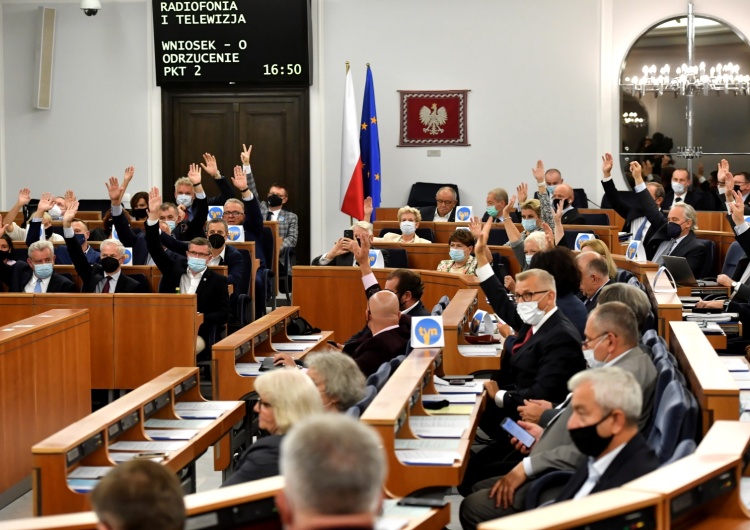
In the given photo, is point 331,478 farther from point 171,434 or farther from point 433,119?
point 433,119

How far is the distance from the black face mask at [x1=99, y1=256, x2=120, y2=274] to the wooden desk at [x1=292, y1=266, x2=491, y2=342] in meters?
1.60

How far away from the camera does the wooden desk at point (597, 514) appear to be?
300 centimetres

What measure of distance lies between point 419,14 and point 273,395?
11.0 meters

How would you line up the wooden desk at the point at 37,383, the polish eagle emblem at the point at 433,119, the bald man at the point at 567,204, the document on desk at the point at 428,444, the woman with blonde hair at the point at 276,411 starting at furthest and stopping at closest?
the polish eagle emblem at the point at 433,119
the bald man at the point at 567,204
the wooden desk at the point at 37,383
the document on desk at the point at 428,444
the woman with blonde hair at the point at 276,411

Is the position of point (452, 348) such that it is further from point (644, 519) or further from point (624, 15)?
point (624, 15)

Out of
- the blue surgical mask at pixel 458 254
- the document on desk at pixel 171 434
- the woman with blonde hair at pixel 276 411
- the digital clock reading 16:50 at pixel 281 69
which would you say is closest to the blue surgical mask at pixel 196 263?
the blue surgical mask at pixel 458 254

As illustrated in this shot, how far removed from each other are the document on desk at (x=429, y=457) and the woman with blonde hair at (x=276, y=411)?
502 mm

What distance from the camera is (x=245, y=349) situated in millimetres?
6898

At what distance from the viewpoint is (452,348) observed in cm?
679

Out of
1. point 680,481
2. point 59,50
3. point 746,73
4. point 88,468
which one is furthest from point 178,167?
point 680,481

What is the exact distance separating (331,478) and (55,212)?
35.4 feet

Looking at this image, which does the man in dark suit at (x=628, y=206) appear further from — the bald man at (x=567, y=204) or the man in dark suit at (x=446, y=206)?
the man in dark suit at (x=446, y=206)

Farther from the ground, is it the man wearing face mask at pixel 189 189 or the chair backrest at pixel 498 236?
the man wearing face mask at pixel 189 189

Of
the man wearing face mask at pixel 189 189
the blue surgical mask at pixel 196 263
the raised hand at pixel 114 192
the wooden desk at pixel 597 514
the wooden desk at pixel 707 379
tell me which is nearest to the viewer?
the wooden desk at pixel 597 514
